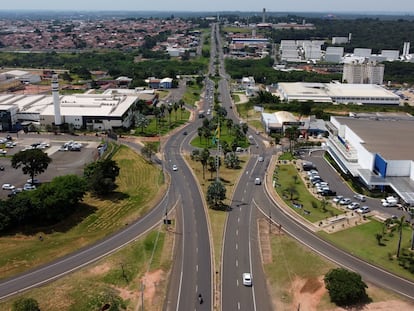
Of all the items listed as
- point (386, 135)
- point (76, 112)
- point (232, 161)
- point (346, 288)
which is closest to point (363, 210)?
point (346, 288)

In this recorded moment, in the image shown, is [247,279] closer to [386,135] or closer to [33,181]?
[33,181]

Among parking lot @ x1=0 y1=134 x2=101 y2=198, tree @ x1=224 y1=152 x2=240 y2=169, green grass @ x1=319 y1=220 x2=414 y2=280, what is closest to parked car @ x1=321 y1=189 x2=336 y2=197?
green grass @ x1=319 y1=220 x2=414 y2=280

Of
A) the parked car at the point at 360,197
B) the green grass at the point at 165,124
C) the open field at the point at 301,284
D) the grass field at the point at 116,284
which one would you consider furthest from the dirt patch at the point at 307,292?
the green grass at the point at 165,124

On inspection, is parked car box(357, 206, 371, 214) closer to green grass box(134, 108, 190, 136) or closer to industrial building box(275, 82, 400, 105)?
green grass box(134, 108, 190, 136)

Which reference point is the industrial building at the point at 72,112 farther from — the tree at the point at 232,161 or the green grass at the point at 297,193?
the green grass at the point at 297,193

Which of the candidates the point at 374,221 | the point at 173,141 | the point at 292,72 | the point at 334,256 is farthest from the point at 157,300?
the point at 292,72

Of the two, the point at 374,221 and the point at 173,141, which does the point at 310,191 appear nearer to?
the point at 374,221

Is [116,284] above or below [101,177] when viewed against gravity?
below
